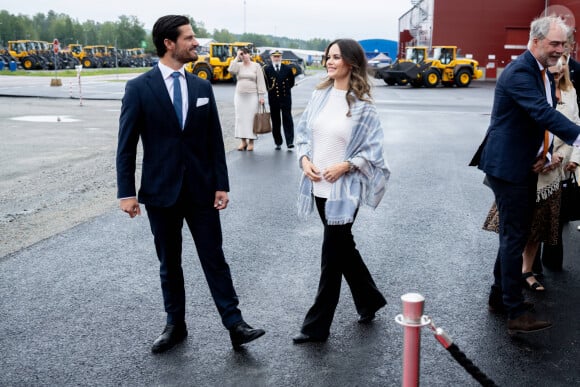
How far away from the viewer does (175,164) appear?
385 cm

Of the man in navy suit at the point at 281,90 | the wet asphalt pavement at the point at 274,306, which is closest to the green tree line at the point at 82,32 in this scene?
the man in navy suit at the point at 281,90

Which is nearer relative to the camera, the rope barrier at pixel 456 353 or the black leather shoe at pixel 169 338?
the rope barrier at pixel 456 353

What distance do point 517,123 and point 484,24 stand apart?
46.3 meters

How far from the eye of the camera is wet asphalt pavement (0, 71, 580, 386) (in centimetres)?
371

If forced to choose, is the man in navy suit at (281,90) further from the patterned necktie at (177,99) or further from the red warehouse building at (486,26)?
the red warehouse building at (486,26)

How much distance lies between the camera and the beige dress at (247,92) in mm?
12117

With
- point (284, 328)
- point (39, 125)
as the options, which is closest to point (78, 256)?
point (284, 328)

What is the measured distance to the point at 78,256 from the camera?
19.1 feet

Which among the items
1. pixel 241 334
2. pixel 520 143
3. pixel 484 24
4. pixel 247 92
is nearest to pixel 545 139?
pixel 520 143

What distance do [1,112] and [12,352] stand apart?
56.4ft

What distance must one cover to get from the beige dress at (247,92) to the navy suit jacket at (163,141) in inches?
323

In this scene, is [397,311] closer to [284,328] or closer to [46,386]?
[284,328]

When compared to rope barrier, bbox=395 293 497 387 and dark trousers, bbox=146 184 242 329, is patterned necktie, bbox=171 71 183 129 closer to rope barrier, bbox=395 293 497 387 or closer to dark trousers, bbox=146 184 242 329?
dark trousers, bbox=146 184 242 329

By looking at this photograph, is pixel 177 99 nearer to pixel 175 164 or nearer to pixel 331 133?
pixel 175 164
